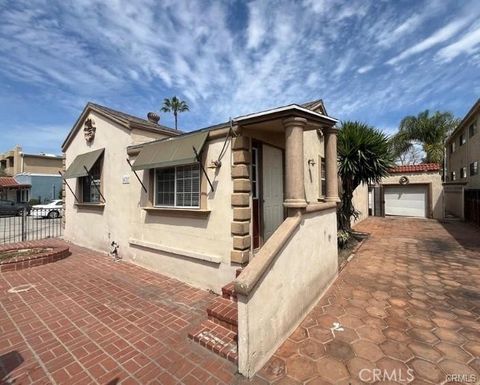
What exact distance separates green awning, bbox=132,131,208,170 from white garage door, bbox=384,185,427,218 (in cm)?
1879

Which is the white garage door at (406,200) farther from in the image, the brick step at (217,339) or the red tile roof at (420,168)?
the brick step at (217,339)

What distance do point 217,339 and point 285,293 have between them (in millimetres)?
1185

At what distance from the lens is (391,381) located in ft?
9.77

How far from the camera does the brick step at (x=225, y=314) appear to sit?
159 inches

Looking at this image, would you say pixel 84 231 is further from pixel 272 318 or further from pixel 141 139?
pixel 272 318

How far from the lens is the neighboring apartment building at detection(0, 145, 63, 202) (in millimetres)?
30578

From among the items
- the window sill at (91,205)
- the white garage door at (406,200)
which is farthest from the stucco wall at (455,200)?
the window sill at (91,205)

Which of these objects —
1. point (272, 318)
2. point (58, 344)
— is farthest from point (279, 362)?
point (58, 344)

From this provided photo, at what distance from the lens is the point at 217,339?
12.4 feet

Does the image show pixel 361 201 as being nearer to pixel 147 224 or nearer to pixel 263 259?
pixel 147 224

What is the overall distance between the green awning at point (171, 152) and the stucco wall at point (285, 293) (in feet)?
9.17

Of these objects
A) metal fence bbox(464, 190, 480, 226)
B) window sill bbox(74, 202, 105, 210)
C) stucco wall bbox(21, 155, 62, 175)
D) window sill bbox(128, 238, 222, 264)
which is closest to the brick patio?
window sill bbox(128, 238, 222, 264)

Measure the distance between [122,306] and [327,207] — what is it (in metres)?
4.57
